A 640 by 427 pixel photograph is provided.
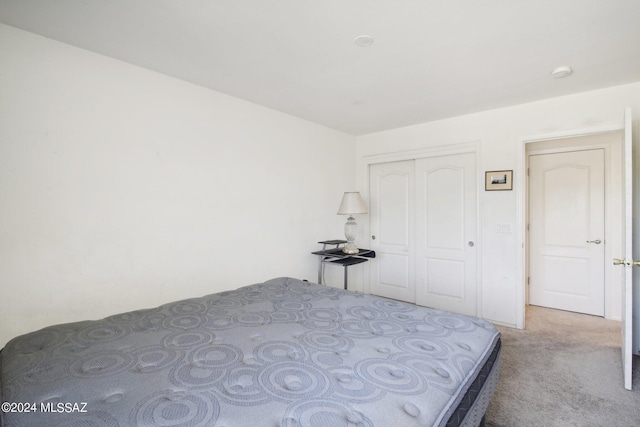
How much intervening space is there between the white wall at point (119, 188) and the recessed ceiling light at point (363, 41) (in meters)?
1.43

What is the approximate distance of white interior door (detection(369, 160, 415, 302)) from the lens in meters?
4.05

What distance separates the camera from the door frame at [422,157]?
3.43 m

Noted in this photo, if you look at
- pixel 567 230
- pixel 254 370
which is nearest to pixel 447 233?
pixel 567 230

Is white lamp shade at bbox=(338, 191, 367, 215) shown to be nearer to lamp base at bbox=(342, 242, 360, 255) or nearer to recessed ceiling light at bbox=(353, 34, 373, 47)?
lamp base at bbox=(342, 242, 360, 255)

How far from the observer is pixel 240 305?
184cm

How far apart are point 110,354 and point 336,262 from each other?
2499 mm

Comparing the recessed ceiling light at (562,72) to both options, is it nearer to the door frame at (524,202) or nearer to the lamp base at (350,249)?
the door frame at (524,202)

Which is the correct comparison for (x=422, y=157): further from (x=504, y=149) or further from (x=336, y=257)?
(x=336, y=257)

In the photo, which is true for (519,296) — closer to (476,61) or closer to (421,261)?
(421,261)

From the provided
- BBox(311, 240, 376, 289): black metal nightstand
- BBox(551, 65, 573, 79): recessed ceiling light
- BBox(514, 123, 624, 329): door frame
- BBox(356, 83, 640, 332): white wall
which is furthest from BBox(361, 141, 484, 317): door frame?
BBox(551, 65, 573, 79): recessed ceiling light

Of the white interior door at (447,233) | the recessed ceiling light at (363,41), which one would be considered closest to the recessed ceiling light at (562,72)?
the white interior door at (447,233)

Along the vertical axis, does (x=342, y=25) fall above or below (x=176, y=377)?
above

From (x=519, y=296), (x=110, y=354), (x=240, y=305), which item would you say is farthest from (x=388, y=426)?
(x=519, y=296)

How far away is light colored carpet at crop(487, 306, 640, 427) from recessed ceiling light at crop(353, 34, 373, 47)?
7.93ft
